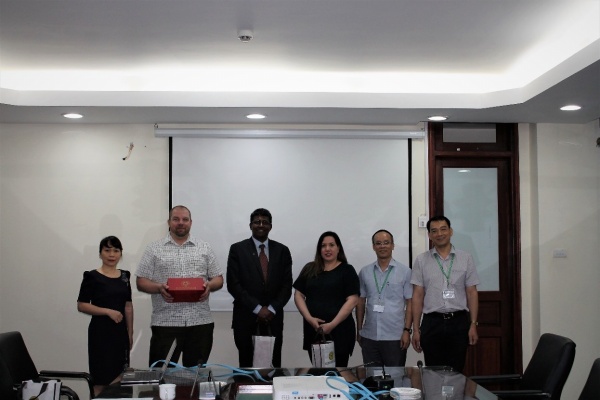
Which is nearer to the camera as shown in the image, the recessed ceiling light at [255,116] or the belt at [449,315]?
the belt at [449,315]

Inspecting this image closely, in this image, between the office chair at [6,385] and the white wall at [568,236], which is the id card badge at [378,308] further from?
the office chair at [6,385]

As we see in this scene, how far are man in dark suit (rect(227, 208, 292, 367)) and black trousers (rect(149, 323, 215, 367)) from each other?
36 cm

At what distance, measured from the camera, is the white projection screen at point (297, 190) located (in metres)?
6.09

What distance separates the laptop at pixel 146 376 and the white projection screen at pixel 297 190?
2.50 m

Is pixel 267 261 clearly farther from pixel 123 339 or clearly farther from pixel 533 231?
pixel 533 231

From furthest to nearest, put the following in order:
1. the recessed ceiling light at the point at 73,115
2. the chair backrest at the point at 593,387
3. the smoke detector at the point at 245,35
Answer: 1. the recessed ceiling light at the point at 73,115
2. the smoke detector at the point at 245,35
3. the chair backrest at the point at 593,387

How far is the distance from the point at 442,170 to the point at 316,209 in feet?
4.12

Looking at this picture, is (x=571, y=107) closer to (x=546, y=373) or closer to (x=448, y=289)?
(x=448, y=289)

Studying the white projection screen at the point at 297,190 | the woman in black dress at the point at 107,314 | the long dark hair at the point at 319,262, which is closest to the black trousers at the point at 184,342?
the woman in black dress at the point at 107,314

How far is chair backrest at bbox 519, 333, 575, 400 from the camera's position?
356cm

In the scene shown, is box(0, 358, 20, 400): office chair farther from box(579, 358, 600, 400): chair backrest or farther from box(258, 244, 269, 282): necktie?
box(579, 358, 600, 400): chair backrest

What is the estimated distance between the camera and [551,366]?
3.66 meters

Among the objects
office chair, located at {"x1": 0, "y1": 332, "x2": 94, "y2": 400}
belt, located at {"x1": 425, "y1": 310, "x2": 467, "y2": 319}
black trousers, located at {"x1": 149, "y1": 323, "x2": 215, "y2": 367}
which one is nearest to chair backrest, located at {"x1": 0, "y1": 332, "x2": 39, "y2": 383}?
office chair, located at {"x1": 0, "y1": 332, "x2": 94, "y2": 400}

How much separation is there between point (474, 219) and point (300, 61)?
7.82 ft
